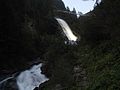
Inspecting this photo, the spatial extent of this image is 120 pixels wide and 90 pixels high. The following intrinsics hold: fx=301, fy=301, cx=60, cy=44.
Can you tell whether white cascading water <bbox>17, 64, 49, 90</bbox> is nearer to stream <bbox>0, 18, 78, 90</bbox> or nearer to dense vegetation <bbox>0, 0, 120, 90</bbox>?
stream <bbox>0, 18, 78, 90</bbox>

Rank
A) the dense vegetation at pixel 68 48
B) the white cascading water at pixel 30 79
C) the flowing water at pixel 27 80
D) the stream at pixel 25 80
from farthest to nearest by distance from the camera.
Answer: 1. the white cascading water at pixel 30 79
2. the flowing water at pixel 27 80
3. the stream at pixel 25 80
4. the dense vegetation at pixel 68 48

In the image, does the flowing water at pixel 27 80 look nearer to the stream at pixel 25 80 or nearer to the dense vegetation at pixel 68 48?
the stream at pixel 25 80

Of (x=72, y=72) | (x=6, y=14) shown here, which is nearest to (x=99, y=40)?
(x=72, y=72)

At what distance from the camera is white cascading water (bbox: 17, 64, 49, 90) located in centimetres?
2279

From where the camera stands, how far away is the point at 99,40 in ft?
68.9

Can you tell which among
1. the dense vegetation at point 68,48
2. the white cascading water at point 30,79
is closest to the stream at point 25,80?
the white cascading water at point 30,79

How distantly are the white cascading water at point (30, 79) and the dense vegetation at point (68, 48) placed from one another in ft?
2.67

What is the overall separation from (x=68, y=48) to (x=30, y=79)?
4.10 metres

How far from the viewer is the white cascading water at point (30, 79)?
22.8 metres

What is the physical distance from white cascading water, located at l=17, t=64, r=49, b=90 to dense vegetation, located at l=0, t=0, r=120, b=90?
2.67 feet

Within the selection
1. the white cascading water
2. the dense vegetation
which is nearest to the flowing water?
the white cascading water

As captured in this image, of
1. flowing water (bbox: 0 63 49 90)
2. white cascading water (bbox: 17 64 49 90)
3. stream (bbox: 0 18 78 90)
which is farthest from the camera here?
white cascading water (bbox: 17 64 49 90)

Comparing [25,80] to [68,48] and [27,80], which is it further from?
[68,48]

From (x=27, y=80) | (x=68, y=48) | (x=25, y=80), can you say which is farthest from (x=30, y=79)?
(x=68, y=48)
